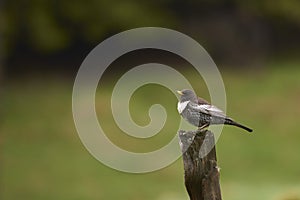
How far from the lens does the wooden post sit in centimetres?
521

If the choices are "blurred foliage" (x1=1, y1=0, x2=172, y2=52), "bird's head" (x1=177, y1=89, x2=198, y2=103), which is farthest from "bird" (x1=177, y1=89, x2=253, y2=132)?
"blurred foliage" (x1=1, y1=0, x2=172, y2=52)

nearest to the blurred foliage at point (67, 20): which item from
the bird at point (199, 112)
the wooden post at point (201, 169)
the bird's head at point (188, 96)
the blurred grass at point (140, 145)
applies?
the blurred grass at point (140, 145)

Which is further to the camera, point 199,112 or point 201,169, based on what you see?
point 199,112

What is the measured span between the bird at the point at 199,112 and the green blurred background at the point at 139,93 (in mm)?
6695

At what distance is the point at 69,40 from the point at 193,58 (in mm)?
2917

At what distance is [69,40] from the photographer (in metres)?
19.2

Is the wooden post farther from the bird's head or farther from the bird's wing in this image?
the bird's head

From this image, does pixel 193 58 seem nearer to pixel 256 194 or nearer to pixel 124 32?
pixel 124 32

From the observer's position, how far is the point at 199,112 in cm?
613

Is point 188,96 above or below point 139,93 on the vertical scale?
below

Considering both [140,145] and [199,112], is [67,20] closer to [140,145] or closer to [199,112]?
[140,145]

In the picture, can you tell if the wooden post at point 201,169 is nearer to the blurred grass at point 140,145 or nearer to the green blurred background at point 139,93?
the blurred grass at point 140,145

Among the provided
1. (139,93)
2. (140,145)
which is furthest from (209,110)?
(139,93)

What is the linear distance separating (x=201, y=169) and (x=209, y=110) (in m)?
0.93
